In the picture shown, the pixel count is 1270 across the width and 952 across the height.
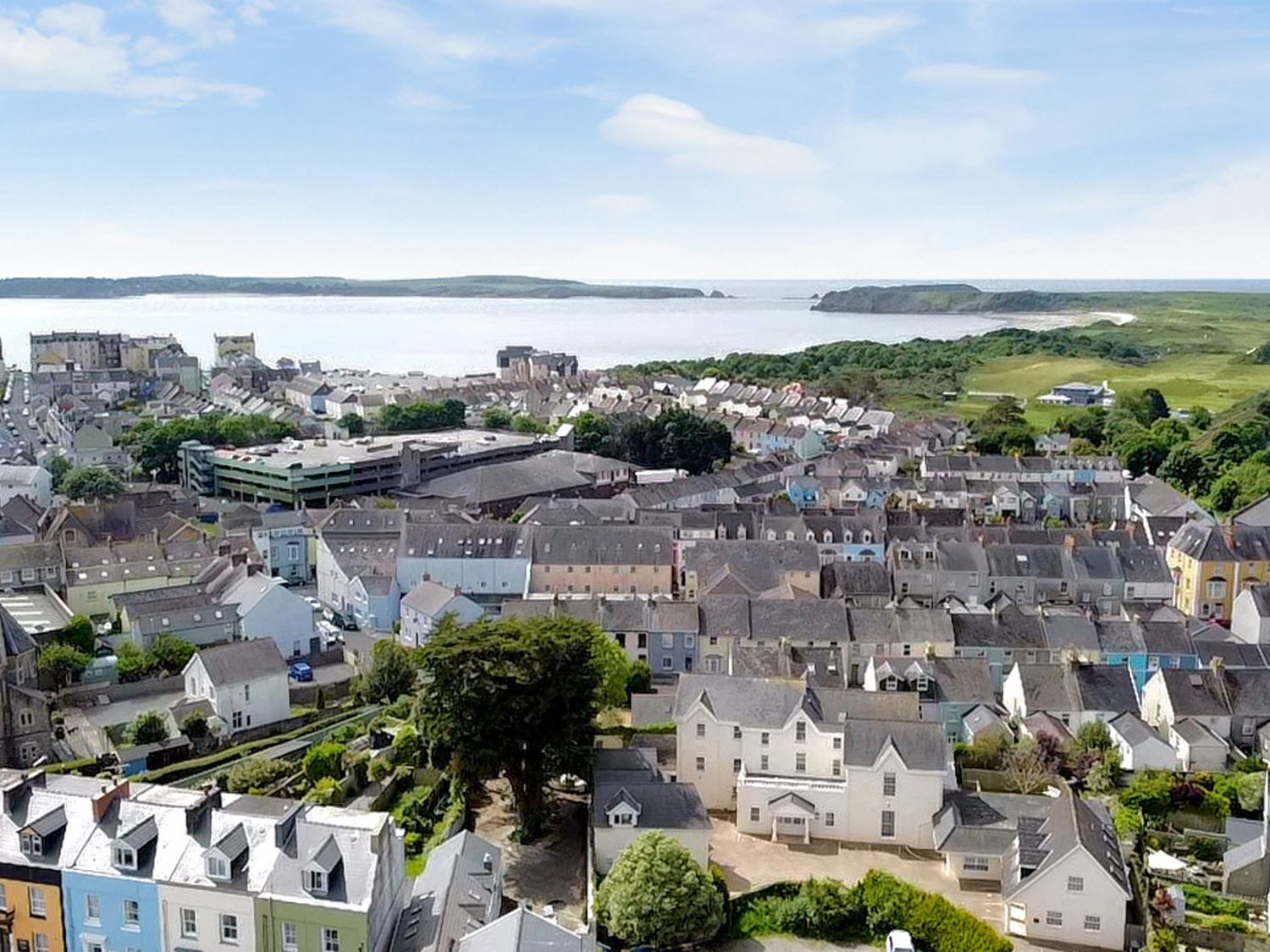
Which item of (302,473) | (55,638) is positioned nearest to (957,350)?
(302,473)

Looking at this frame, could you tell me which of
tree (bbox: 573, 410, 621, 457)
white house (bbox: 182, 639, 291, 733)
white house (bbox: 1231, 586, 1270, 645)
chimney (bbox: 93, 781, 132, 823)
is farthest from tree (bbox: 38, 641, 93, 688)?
tree (bbox: 573, 410, 621, 457)

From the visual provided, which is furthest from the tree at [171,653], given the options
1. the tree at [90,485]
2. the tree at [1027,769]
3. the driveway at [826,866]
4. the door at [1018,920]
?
the tree at [90,485]

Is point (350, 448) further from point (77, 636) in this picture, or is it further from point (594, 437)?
point (77, 636)

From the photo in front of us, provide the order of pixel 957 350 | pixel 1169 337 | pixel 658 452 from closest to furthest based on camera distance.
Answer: pixel 658 452 < pixel 957 350 < pixel 1169 337

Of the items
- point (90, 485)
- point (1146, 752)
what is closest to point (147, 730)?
point (1146, 752)

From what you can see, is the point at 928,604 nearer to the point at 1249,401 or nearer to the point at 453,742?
the point at 453,742

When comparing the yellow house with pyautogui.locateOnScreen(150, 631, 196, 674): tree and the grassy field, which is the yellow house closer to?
pyautogui.locateOnScreen(150, 631, 196, 674): tree
